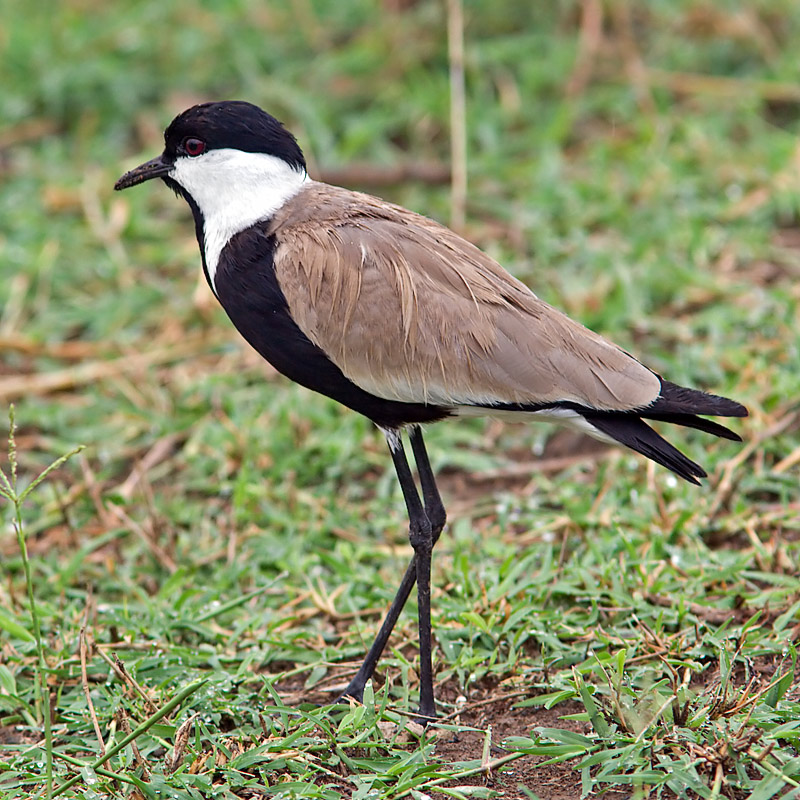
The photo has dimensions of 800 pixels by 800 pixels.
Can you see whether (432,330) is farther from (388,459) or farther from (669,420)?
(388,459)

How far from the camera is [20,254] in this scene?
650cm

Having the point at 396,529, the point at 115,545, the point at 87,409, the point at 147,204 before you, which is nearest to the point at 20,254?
the point at 147,204

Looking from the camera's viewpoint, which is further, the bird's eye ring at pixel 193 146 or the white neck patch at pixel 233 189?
Result: the bird's eye ring at pixel 193 146

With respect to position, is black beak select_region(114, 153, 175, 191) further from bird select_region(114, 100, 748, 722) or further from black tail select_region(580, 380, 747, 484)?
black tail select_region(580, 380, 747, 484)

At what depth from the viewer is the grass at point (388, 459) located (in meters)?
3.32

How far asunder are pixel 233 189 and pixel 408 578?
4.48 ft

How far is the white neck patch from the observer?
3744 millimetres

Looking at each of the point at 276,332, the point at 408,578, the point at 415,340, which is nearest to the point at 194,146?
the point at 276,332

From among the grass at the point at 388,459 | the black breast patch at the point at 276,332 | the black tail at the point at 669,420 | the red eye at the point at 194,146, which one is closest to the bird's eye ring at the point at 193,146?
the red eye at the point at 194,146

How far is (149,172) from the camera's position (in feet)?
13.1

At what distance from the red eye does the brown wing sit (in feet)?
1.53

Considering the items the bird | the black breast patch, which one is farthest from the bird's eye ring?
the black breast patch

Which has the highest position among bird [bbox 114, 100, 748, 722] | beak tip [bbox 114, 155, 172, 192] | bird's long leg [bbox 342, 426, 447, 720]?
beak tip [bbox 114, 155, 172, 192]

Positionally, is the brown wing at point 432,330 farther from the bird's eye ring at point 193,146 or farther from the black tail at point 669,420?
the bird's eye ring at point 193,146
